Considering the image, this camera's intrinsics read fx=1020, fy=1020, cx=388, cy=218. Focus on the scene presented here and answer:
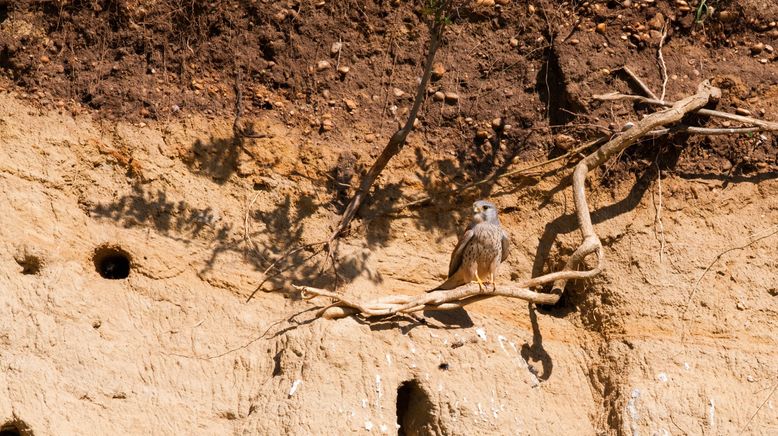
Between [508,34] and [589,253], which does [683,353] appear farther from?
[508,34]

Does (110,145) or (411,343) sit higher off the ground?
(110,145)

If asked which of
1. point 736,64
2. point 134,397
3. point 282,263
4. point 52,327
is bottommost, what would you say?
point 134,397

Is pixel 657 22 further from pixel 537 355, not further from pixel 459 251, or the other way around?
pixel 537 355

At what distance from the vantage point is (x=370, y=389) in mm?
6711

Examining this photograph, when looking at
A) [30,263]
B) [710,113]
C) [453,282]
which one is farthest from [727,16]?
[30,263]

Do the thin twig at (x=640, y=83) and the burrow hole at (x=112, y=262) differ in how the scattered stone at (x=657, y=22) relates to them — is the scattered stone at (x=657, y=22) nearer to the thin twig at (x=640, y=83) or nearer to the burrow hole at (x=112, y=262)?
the thin twig at (x=640, y=83)

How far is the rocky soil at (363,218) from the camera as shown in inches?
265

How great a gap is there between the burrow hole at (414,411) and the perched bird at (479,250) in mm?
943

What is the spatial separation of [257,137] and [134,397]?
2.37 meters

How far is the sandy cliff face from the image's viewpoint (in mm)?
6582

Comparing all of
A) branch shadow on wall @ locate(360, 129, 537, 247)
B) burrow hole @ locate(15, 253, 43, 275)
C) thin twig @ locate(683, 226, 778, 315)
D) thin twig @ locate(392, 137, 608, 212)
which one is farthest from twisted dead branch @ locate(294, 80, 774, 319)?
burrow hole @ locate(15, 253, 43, 275)

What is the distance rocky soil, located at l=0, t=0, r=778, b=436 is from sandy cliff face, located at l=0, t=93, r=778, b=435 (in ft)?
0.06

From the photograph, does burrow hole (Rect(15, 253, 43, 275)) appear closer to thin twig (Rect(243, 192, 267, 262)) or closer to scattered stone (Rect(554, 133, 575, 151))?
thin twig (Rect(243, 192, 267, 262))

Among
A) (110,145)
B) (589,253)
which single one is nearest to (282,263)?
(110,145)
